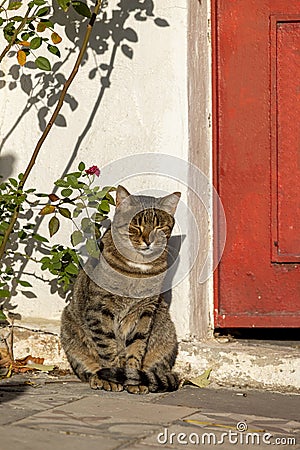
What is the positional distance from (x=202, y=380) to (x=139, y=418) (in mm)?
788

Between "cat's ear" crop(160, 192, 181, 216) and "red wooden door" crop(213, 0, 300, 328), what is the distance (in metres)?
0.40

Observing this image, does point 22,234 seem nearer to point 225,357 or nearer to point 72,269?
point 72,269

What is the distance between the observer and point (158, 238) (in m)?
3.99

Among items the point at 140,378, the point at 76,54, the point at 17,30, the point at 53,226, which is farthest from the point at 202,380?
the point at 17,30

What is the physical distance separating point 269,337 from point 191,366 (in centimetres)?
66

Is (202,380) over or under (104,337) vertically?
under

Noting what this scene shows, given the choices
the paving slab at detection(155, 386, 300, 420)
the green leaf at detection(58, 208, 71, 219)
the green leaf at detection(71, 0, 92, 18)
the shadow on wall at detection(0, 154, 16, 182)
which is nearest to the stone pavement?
the paving slab at detection(155, 386, 300, 420)

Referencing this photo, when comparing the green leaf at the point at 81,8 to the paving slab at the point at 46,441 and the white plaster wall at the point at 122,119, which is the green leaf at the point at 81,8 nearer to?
the white plaster wall at the point at 122,119

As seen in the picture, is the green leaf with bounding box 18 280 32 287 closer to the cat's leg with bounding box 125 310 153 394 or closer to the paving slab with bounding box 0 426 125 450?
the cat's leg with bounding box 125 310 153 394

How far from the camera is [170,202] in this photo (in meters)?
4.04

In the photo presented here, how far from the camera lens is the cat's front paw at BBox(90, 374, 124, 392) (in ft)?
12.6

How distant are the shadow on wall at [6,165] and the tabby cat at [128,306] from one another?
65 cm

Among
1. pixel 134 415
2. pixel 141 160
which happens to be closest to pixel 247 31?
pixel 141 160

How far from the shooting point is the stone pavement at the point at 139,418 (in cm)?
297
